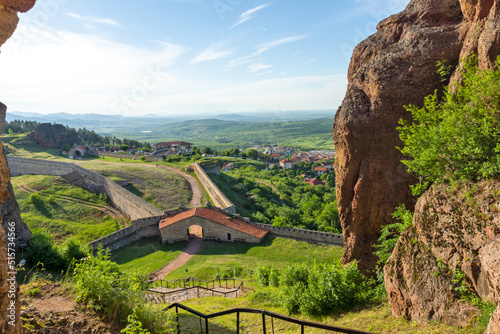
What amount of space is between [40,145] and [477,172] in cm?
9128

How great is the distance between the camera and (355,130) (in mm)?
10789

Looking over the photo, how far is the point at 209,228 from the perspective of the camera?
29859 millimetres

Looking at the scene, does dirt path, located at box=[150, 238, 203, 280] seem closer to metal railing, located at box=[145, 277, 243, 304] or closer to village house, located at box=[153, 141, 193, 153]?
metal railing, located at box=[145, 277, 243, 304]

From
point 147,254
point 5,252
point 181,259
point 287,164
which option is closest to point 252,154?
point 287,164

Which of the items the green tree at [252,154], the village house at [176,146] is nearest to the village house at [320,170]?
the green tree at [252,154]

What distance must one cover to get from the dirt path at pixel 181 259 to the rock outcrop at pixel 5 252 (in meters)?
19.6

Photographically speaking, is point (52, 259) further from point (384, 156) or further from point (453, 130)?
point (453, 130)

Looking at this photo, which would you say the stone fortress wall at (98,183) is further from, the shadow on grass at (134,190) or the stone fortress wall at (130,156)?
the stone fortress wall at (130,156)

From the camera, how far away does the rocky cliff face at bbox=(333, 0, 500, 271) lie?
9.30m

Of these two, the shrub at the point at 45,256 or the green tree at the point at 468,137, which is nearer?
the green tree at the point at 468,137

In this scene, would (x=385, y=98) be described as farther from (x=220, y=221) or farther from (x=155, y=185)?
(x=155, y=185)

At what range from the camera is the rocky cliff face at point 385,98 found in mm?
9300

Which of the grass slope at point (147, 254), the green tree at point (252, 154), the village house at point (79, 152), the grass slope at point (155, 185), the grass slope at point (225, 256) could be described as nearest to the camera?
the grass slope at point (225, 256)

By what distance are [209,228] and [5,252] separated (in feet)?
85.4
